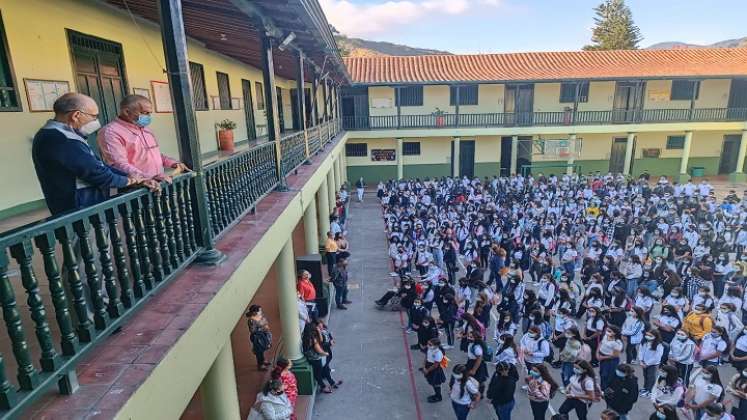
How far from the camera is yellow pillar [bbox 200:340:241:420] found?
4.27 meters

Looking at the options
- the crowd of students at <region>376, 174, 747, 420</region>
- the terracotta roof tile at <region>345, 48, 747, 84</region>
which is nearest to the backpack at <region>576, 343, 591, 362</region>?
the crowd of students at <region>376, 174, 747, 420</region>

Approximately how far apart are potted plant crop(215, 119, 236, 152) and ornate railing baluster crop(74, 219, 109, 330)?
10064 mm

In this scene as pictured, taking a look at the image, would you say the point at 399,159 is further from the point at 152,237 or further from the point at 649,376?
the point at 152,237

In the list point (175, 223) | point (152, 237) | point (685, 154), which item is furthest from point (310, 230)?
point (685, 154)

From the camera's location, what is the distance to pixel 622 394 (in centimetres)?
636

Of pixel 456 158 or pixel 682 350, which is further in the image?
pixel 456 158

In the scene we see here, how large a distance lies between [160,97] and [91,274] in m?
7.65

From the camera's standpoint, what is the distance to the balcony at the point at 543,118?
85.3 feet

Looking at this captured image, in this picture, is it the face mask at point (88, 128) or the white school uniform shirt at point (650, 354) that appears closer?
the face mask at point (88, 128)

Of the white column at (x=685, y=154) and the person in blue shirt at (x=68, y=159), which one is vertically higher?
the person in blue shirt at (x=68, y=159)

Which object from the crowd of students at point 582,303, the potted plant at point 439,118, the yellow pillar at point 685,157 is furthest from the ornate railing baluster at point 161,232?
the yellow pillar at point 685,157

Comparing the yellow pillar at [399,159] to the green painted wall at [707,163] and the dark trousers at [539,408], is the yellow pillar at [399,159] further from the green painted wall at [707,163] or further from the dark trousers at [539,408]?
the dark trousers at [539,408]

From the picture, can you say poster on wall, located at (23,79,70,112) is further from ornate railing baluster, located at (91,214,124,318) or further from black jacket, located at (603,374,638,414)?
black jacket, located at (603,374,638,414)

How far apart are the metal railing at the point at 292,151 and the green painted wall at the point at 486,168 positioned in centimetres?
1982
